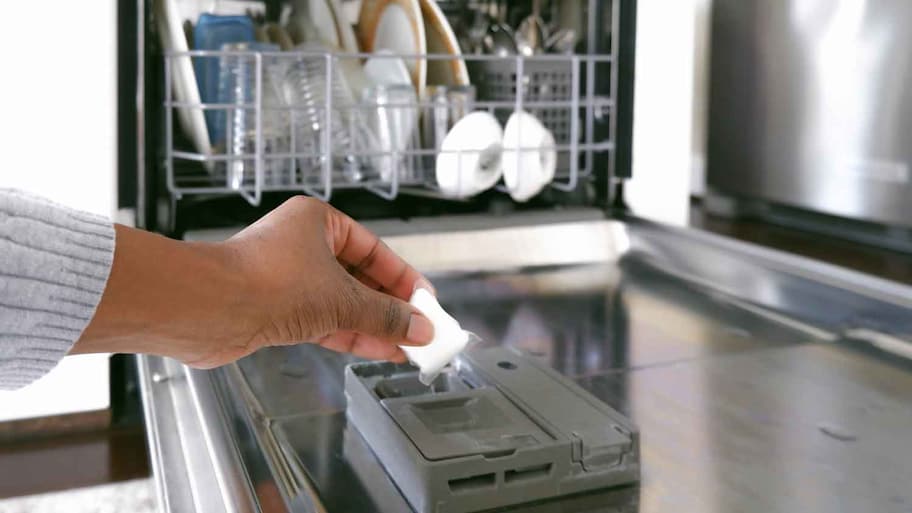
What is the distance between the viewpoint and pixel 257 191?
95 centimetres

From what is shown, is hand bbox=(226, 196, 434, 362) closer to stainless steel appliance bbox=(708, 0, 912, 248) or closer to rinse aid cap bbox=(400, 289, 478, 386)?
rinse aid cap bbox=(400, 289, 478, 386)

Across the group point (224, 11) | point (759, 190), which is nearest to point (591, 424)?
point (224, 11)

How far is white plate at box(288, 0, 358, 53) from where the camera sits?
1.21 metres

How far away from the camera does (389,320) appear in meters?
0.55

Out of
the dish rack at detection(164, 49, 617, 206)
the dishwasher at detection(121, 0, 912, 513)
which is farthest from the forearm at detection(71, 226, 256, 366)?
the dish rack at detection(164, 49, 617, 206)

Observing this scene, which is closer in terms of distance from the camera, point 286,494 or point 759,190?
point 286,494

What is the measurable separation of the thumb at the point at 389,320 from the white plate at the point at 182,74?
1.66ft

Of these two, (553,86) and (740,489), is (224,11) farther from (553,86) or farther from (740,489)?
(740,489)

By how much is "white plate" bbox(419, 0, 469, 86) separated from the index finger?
52 cm

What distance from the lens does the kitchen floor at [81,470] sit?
873mm

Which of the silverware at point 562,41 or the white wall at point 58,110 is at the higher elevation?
the silverware at point 562,41

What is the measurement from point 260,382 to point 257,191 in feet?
0.89

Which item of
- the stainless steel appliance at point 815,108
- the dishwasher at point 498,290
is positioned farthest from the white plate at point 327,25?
the stainless steel appliance at point 815,108

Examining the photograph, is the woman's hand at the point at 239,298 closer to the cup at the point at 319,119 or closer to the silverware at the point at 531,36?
the cup at the point at 319,119
